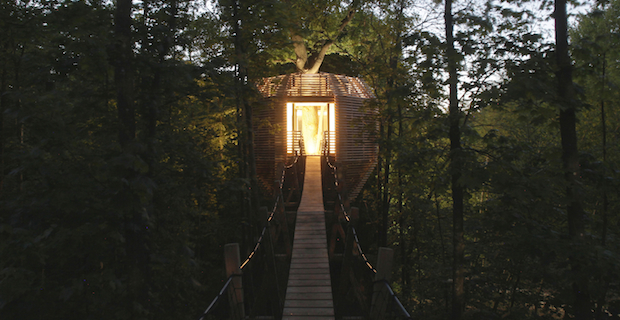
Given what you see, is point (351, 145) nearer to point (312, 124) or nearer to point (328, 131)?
point (328, 131)

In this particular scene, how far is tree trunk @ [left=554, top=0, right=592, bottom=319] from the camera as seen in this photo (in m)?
4.21

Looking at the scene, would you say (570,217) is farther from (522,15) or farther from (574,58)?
(522,15)

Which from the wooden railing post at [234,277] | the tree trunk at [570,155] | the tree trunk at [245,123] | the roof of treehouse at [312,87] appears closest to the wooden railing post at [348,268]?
the tree trunk at [245,123]

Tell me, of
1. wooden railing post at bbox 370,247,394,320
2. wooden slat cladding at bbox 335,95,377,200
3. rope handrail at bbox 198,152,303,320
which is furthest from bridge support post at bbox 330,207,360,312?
wooden slat cladding at bbox 335,95,377,200

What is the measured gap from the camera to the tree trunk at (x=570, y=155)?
421cm

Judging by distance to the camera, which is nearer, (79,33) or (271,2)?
(79,33)

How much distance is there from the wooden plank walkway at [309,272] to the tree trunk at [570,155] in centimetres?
319

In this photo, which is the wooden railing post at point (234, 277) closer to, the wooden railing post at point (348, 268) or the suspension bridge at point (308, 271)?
the suspension bridge at point (308, 271)

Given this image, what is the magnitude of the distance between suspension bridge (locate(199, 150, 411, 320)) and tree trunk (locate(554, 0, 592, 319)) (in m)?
2.12

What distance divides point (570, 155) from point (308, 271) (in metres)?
4.39

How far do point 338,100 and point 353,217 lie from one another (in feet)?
19.8

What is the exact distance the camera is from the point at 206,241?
46.4ft

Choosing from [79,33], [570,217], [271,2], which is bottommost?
[570,217]

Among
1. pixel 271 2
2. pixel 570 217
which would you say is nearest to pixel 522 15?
pixel 570 217
